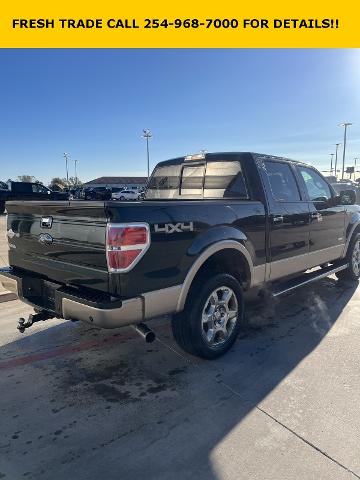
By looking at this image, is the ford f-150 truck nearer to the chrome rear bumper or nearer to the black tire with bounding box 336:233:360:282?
the chrome rear bumper

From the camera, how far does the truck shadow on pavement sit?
7.29 ft

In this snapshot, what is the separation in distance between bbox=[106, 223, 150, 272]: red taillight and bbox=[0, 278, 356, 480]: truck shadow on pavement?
1.09 metres

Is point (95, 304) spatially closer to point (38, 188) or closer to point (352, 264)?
point (352, 264)

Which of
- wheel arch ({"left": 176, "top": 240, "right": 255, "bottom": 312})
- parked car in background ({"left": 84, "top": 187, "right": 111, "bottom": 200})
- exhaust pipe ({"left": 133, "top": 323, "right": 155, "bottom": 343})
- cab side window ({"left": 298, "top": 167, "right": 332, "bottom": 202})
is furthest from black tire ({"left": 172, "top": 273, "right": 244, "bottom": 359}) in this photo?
parked car in background ({"left": 84, "top": 187, "right": 111, "bottom": 200})

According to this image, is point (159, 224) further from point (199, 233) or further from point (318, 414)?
point (318, 414)

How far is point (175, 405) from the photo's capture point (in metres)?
2.81

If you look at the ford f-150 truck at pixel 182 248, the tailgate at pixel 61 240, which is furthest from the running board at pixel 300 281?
the tailgate at pixel 61 240

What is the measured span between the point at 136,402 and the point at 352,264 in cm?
484

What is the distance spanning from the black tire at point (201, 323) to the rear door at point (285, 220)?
90cm

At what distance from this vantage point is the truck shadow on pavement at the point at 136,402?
2223mm

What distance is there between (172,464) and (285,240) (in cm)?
288

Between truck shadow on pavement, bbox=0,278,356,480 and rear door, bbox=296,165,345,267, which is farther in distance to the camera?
rear door, bbox=296,165,345,267

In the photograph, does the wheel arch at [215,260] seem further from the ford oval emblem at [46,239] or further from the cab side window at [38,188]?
the cab side window at [38,188]

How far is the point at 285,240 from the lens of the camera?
441cm
